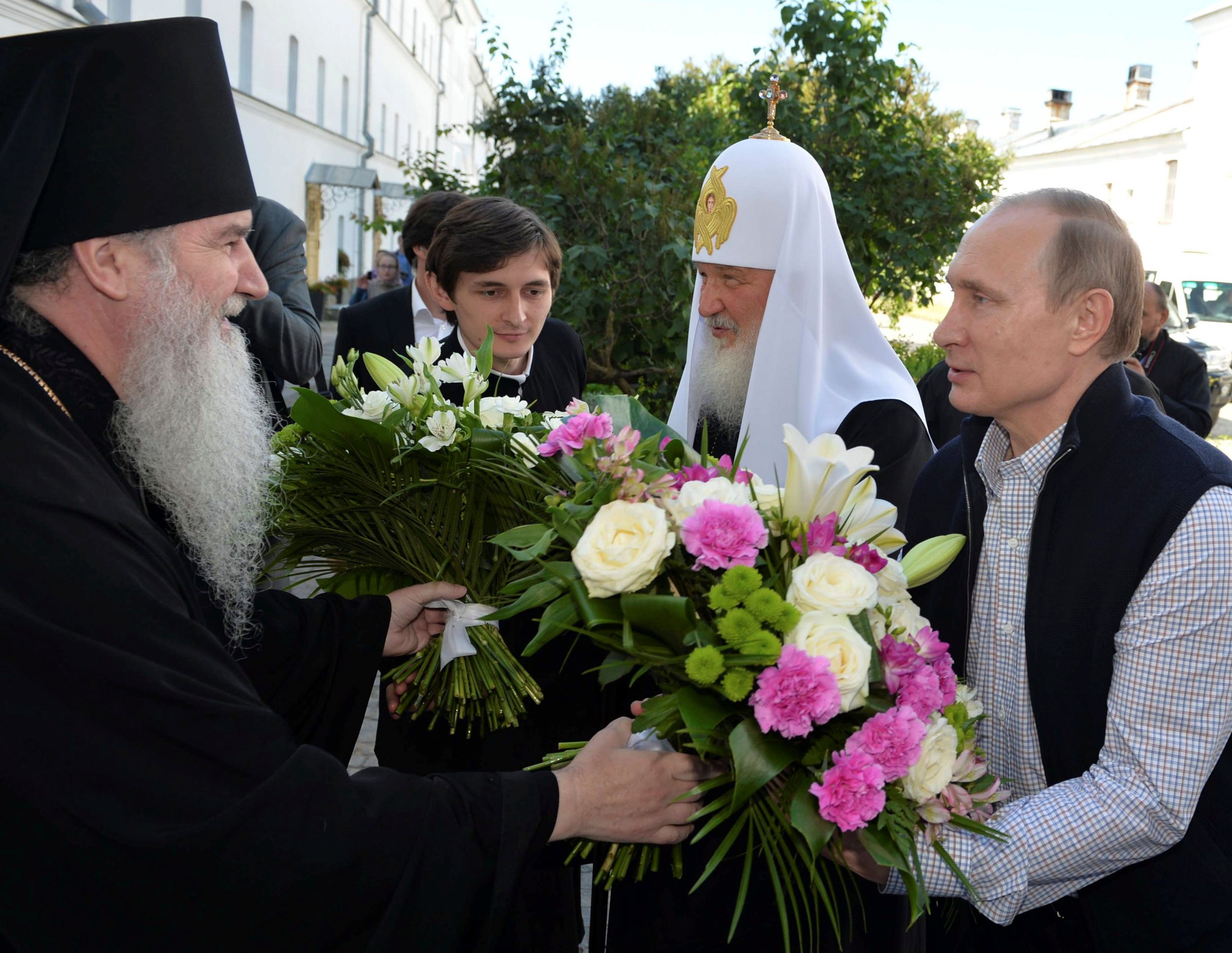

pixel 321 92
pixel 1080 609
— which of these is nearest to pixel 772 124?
pixel 1080 609

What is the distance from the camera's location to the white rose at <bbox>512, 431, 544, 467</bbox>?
2.20m

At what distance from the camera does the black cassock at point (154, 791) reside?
1.59 metres

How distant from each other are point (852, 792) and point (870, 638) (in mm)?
235

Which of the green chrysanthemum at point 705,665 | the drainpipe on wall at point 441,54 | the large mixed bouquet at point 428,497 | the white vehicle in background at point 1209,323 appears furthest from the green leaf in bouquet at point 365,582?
the drainpipe on wall at point 441,54

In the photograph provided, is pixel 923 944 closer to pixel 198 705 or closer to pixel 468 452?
pixel 468 452

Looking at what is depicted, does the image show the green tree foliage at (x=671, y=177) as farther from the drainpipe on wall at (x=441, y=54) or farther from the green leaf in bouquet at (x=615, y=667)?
the drainpipe on wall at (x=441, y=54)

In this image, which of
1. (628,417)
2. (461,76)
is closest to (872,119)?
Answer: (628,417)

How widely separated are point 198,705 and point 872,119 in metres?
7.88

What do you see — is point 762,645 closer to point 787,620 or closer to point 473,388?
point 787,620

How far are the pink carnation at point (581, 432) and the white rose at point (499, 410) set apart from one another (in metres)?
0.38

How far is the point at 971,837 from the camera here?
1916 mm

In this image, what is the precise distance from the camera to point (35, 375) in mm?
1841

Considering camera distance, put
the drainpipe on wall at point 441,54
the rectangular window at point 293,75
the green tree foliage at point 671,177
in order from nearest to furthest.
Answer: the green tree foliage at point 671,177 < the rectangular window at point 293,75 < the drainpipe on wall at point 441,54

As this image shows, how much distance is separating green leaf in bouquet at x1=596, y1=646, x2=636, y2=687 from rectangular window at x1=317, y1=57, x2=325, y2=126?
2939 cm
